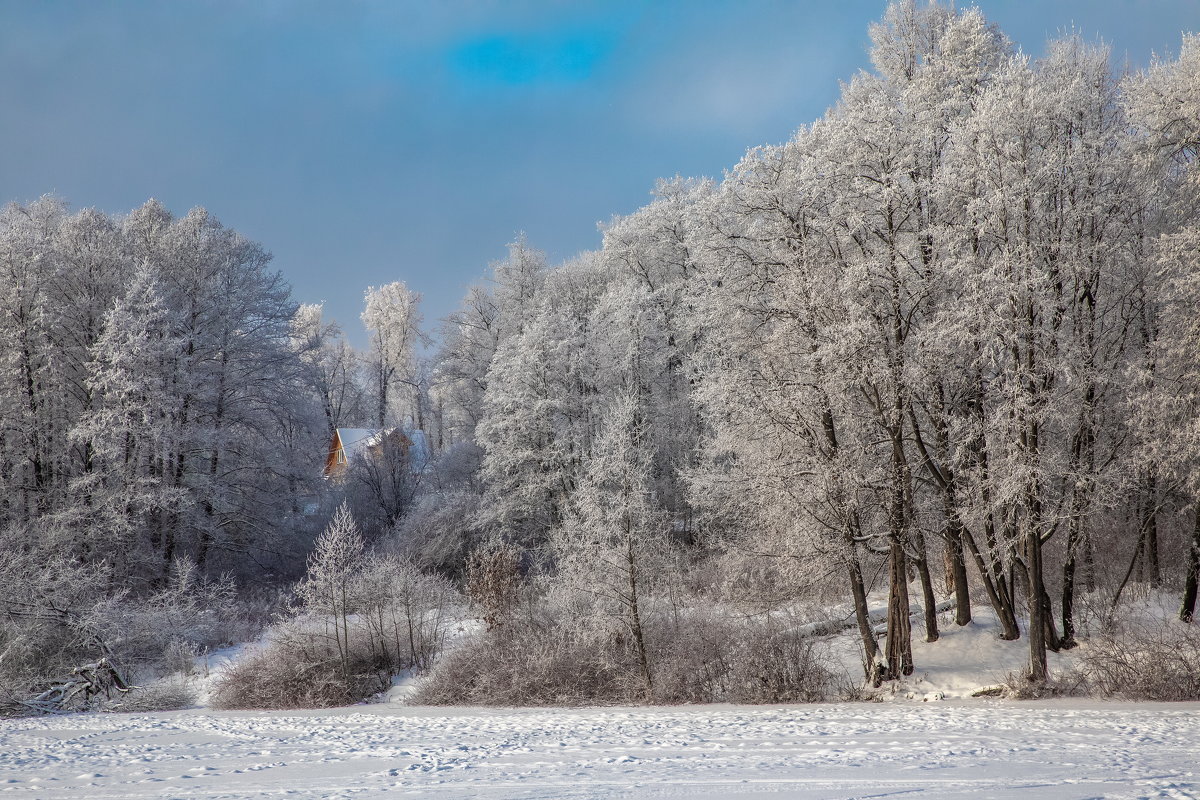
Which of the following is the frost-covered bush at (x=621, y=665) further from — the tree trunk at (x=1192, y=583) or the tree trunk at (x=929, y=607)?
the tree trunk at (x=1192, y=583)

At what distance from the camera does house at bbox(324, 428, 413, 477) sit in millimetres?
34844

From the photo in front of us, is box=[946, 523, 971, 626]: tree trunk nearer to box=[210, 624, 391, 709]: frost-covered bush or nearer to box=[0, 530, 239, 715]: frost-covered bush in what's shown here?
box=[210, 624, 391, 709]: frost-covered bush

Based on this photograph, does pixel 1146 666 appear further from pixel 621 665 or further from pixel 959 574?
pixel 621 665

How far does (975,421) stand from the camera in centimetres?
1363

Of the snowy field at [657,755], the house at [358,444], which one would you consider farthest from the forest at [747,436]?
the house at [358,444]

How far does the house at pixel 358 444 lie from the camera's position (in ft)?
114

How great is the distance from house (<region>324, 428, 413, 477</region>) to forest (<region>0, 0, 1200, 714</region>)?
20.0 feet

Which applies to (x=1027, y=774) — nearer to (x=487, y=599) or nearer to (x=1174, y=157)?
(x=1174, y=157)

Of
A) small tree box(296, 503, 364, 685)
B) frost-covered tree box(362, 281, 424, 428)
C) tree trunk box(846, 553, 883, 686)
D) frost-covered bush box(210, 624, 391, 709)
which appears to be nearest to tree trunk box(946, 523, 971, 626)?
tree trunk box(846, 553, 883, 686)

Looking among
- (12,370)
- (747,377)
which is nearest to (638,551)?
(747,377)

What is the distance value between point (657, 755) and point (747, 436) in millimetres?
7692

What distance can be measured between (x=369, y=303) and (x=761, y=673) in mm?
47380

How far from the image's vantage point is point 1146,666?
39.9 feet

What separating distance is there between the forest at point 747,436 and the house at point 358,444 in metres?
6.08
